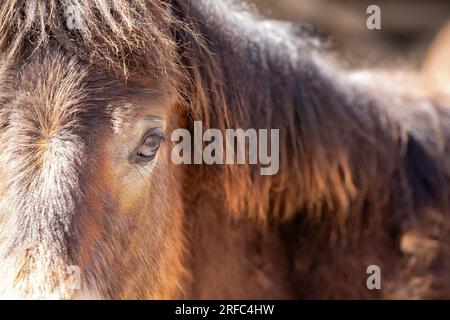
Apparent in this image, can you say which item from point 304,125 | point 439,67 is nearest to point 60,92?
point 304,125

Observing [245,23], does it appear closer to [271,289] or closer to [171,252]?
[171,252]

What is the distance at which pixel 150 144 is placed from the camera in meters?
1.85

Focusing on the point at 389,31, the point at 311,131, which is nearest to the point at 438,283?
the point at 311,131

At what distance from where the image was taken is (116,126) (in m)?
1.78

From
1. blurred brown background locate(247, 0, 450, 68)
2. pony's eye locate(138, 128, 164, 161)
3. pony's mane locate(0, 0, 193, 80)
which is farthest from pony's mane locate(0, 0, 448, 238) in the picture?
→ blurred brown background locate(247, 0, 450, 68)

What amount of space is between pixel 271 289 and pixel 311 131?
2.36ft

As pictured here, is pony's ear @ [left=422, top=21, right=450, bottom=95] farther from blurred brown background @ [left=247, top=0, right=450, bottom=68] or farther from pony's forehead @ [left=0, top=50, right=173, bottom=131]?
pony's forehead @ [left=0, top=50, right=173, bottom=131]

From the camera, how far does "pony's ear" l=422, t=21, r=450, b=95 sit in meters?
3.06

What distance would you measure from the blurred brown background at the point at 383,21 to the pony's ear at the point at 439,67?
156cm

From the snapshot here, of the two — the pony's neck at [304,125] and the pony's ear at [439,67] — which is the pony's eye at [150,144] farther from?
the pony's ear at [439,67]

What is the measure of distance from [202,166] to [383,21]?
604cm

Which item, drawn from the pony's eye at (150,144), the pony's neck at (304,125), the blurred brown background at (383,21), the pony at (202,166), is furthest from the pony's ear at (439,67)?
the pony's eye at (150,144)

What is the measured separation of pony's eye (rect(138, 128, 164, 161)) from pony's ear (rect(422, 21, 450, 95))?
5.51ft
